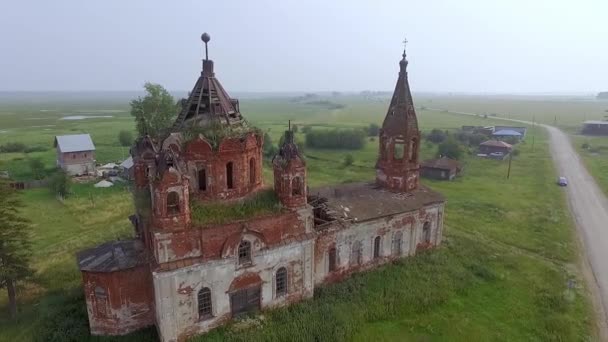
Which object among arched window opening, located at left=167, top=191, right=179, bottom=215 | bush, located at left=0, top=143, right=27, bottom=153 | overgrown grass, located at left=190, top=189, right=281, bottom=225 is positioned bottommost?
bush, located at left=0, top=143, right=27, bottom=153

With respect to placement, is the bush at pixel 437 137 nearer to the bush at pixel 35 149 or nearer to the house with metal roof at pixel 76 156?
the house with metal roof at pixel 76 156

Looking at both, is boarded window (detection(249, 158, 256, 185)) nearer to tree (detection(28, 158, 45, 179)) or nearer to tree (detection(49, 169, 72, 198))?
tree (detection(49, 169, 72, 198))

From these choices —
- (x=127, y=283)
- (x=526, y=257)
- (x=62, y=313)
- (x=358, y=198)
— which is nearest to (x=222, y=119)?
(x=127, y=283)

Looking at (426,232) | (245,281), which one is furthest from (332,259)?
(426,232)

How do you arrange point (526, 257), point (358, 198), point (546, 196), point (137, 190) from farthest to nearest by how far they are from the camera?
point (546, 196) → point (526, 257) → point (358, 198) → point (137, 190)

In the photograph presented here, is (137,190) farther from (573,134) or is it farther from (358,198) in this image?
(573,134)

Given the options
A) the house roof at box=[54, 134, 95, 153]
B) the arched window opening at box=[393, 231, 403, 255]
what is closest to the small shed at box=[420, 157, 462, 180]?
the arched window opening at box=[393, 231, 403, 255]
